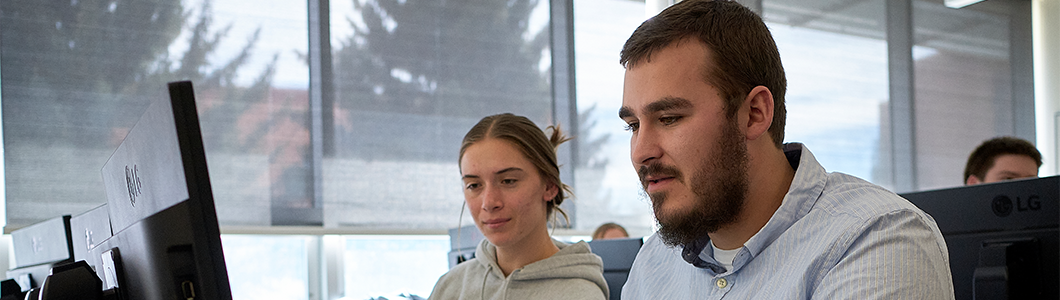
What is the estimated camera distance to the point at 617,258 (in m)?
2.02

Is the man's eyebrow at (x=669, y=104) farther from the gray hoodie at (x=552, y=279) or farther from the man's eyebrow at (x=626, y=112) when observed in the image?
the gray hoodie at (x=552, y=279)

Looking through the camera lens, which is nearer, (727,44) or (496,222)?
(727,44)

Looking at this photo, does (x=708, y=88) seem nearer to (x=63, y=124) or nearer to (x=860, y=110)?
(x=63, y=124)

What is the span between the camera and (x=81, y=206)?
10.5 ft

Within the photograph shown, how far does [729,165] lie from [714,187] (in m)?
0.03

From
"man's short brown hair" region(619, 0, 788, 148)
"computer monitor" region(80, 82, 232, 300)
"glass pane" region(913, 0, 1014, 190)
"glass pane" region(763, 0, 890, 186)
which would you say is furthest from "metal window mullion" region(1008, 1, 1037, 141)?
"computer monitor" region(80, 82, 232, 300)

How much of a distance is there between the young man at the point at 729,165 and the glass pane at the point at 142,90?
2.89 m

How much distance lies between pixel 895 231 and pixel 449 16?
345 centimetres

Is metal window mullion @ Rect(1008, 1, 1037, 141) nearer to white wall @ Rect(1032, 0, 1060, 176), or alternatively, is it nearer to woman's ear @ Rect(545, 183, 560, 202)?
white wall @ Rect(1032, 0, 1060, 176)

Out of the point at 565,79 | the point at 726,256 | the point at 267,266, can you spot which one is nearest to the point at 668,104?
the point at 726,256

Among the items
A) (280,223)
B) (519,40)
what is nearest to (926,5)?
(519,40)

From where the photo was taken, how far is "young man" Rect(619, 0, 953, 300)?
0.90 m

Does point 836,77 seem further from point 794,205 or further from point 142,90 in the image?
point 794,205

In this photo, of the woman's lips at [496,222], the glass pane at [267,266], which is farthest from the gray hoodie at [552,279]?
the glass pane at [267,266]
